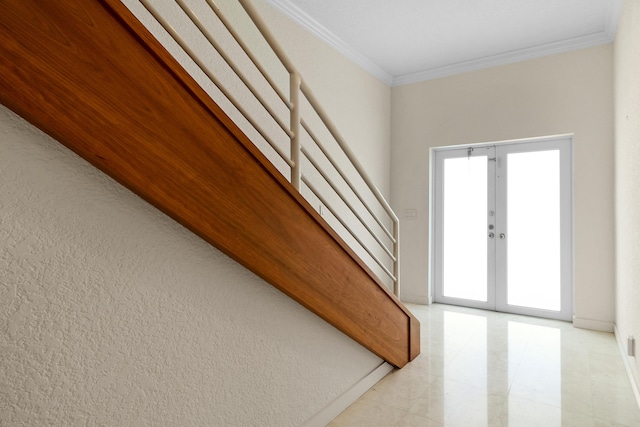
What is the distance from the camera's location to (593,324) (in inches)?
136

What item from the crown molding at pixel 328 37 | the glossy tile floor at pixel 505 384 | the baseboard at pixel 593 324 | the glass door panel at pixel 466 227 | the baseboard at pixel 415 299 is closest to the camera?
the glossy tile floor at pixel 505 384

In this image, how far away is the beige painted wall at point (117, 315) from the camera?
2.87ft

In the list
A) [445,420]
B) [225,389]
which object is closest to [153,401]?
[225,389]

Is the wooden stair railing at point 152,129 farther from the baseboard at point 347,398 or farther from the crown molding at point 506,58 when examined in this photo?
the crown molding at point 506,58

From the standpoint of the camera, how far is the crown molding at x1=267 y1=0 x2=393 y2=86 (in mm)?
2992

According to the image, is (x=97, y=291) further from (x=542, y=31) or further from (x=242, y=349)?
(x=542, y=31)

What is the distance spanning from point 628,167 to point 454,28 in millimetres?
1920

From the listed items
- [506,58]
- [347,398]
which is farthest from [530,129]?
[347,398]

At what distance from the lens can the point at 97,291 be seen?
1009 millimetres

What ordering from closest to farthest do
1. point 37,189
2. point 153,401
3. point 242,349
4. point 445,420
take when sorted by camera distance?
point 37,189, point 153,401, point 242,349, point 445,420

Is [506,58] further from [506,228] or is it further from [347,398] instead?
[347,398]

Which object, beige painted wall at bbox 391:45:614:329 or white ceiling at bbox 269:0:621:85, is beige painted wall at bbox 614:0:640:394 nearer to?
beige painted wall at bbox 391:45:614:329

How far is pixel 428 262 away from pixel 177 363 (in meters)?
3.70

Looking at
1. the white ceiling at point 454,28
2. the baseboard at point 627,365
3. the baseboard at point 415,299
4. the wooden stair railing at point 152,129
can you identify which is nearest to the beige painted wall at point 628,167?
the baseboard at point 627,365
